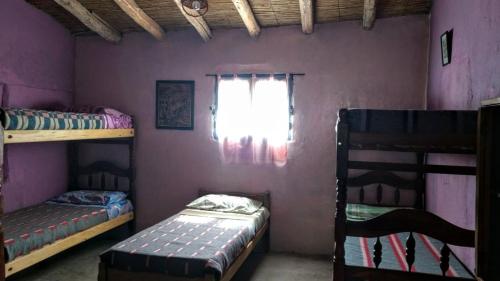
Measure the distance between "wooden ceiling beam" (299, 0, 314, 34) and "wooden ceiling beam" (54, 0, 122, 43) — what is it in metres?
2.64

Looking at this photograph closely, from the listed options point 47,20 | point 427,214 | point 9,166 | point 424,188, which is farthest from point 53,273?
point 424,188

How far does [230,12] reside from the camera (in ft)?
15.9

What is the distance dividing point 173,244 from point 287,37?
9.97 feet

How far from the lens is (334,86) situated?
16.5 ft

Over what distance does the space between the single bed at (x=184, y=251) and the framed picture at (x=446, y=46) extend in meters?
2.65

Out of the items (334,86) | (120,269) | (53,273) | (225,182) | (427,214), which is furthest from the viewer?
(225,182)

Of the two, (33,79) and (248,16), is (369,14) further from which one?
(33,79)

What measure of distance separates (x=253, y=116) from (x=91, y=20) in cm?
242

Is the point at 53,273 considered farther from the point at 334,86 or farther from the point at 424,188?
the point at 424,188

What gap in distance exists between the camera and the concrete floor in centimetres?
426

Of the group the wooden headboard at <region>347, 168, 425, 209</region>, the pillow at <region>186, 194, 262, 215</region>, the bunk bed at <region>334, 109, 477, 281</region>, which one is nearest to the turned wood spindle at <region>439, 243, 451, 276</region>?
the bunk bed at <region>334, 109, 477, 281</region>

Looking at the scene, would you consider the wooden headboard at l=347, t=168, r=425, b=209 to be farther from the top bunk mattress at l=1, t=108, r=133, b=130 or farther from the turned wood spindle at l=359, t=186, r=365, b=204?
the top bunk mattress at l=1, t=108, r=133, b=130

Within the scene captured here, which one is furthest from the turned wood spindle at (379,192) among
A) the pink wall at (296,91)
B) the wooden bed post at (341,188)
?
the wooden bed post at (341,188)

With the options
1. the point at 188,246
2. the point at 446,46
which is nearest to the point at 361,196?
the point at 446,46
